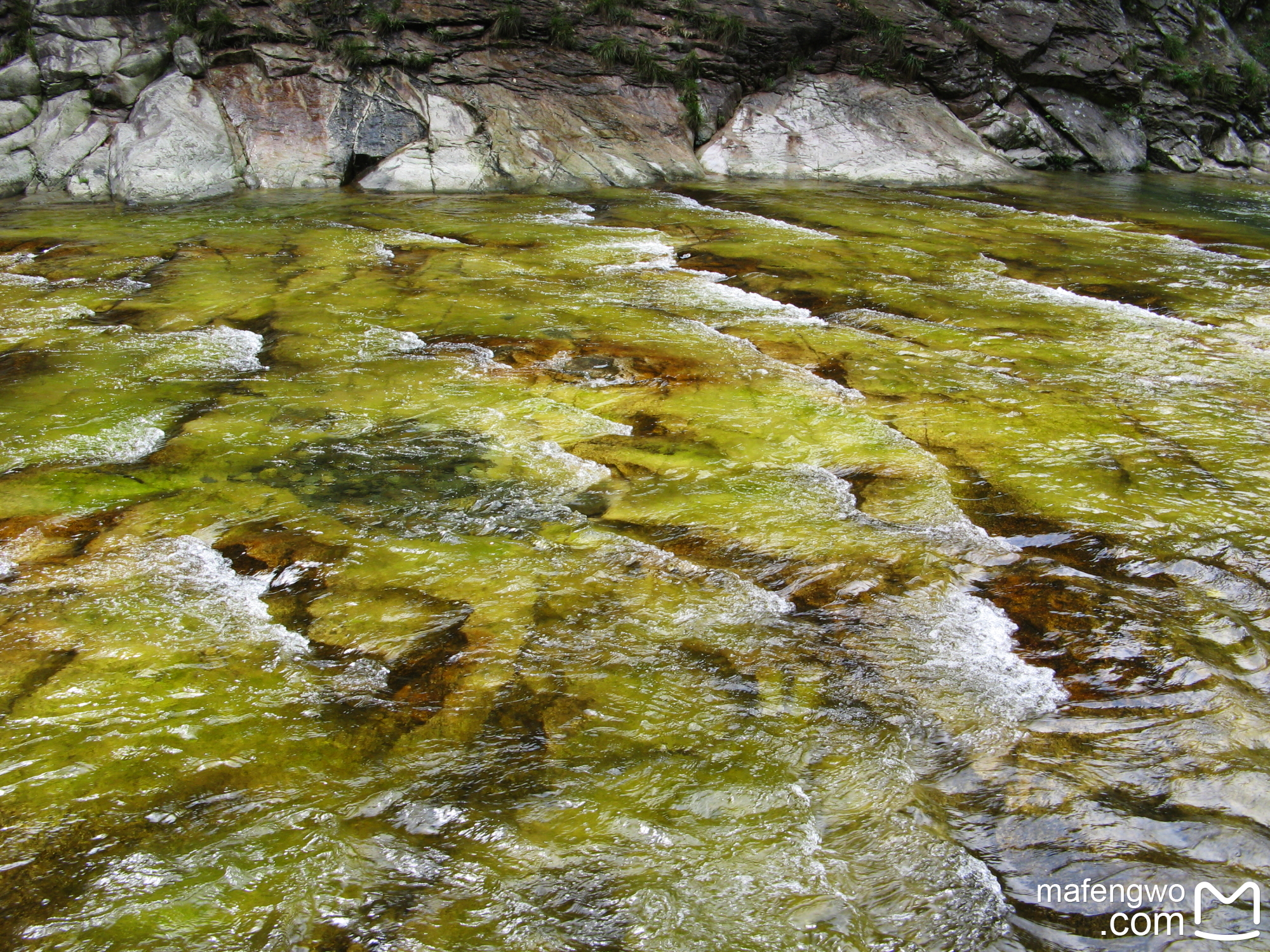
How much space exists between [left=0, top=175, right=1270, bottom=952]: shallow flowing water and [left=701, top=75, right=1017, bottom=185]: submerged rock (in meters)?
9.65

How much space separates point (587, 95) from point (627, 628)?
14775 millimetres

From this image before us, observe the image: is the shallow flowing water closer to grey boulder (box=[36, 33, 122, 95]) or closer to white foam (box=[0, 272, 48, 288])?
white foam (box=[0, 272, 48, 288])

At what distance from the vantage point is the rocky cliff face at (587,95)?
1405cm

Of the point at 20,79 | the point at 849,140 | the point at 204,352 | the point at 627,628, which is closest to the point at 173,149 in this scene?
the point at 20,79

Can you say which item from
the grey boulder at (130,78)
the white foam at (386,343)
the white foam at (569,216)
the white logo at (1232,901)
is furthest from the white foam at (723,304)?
the grey boulder at (130,78)

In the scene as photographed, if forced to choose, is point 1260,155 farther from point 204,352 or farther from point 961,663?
point 204,352

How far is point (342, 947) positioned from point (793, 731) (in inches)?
56.6

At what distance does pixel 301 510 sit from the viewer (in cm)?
A: 403

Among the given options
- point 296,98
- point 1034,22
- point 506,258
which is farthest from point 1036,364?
point 1034,22

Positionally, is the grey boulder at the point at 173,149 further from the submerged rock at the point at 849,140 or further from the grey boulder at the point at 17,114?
the submerged rock at the point at 849,140

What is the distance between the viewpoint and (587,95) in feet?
51.9

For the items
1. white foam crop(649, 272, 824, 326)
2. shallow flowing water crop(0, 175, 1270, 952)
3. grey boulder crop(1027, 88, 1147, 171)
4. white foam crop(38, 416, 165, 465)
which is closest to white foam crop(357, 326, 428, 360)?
shallow flowing water crop(0, 175, 1270, 952)

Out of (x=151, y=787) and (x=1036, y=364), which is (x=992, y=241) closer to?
(x=1036, y=364)

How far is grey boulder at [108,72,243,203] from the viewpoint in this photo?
13.1 metres
